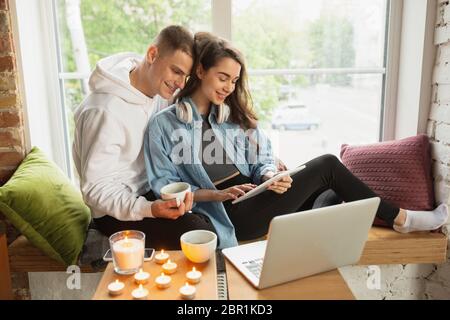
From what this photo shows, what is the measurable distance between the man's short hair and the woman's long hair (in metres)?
0.07

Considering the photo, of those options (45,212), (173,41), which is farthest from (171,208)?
(173,41)

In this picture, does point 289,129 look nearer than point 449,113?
No

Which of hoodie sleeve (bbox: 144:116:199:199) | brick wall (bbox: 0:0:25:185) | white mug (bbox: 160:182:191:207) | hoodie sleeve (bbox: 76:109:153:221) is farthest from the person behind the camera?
brick wall (bbox: 0:0:25:185)

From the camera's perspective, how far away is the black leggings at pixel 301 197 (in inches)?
65.9

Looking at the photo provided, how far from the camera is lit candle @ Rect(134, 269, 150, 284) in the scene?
1028mm

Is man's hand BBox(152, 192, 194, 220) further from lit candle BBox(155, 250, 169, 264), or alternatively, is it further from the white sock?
the white sock

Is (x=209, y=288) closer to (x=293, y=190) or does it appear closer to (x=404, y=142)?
(x=293, y=190)

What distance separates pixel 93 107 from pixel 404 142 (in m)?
1.33

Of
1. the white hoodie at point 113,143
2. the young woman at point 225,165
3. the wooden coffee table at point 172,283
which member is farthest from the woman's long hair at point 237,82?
the wooden coffee table at point 172,283

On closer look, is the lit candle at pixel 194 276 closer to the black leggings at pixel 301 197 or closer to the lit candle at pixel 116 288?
the lit candle at pixel 116 288

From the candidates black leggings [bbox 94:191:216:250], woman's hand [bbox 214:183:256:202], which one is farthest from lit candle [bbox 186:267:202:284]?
woman's hand [bbox 214:183:256:202]

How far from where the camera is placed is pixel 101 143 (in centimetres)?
147

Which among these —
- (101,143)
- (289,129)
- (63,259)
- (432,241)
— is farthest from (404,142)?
(63,259)

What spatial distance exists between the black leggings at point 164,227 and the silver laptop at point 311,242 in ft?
1.29
